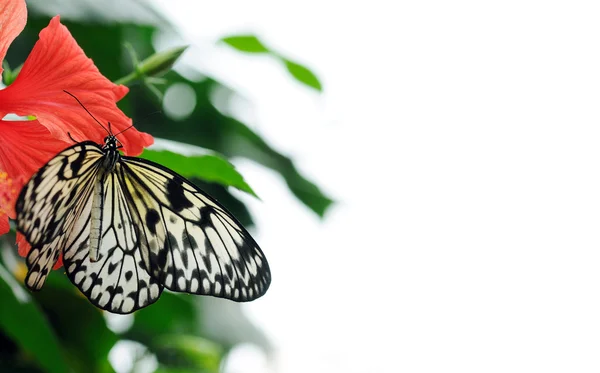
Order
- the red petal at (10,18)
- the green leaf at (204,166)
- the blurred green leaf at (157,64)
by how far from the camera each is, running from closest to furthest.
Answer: the red petal at (10,18), the green leaf at (204,166), the blurred green leaf at (157,64)

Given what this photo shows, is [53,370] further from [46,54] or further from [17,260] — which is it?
[46,54]

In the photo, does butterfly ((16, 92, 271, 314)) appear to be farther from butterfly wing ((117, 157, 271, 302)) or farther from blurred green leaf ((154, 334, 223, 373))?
blurred green leaf ((154, 334, 223, 373))

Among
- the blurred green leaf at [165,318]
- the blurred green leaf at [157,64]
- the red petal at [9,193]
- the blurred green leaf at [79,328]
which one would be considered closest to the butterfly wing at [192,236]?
the red petal at [9,193]

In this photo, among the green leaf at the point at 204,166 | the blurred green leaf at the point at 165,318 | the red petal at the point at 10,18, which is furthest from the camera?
the blurred green leaf at the point at 165,318

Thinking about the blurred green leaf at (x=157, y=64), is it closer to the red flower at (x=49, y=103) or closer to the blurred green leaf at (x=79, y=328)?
the red flower at (x=49, y=103)

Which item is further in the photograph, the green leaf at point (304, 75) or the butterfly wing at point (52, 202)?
the green leaf at point (304, 75)

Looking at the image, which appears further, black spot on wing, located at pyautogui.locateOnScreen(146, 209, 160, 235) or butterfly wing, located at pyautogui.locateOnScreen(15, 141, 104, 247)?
black spot on wing, located at pyautogui.locateOnScreen(146, 209, 160, 235)

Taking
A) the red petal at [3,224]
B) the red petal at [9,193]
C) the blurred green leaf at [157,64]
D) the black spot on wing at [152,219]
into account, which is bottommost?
the red petal at [3,224]

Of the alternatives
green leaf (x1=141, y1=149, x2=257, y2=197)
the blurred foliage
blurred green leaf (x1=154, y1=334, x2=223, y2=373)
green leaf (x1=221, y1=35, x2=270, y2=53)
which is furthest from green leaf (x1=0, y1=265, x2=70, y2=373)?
green leaf (x1=221, y1=35, x2=270, y2=53)

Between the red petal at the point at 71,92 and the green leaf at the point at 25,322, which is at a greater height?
the red petal at the point at 71,92
